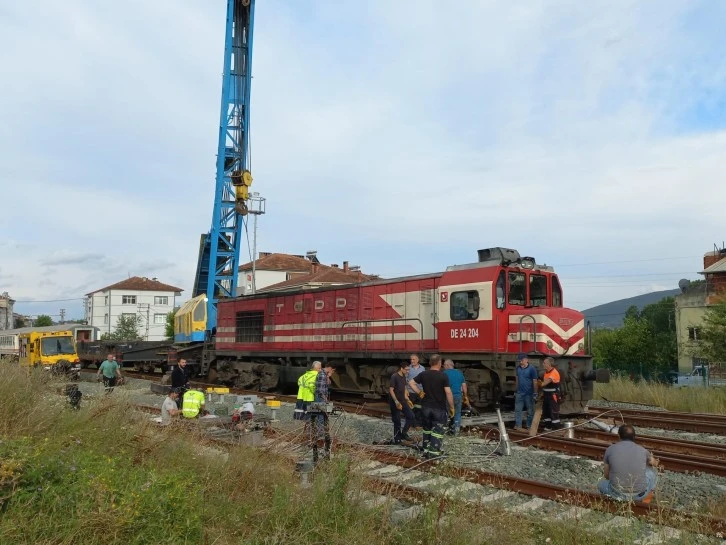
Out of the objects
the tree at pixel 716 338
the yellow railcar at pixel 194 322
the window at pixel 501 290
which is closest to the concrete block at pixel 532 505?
the window at pixel 501 290

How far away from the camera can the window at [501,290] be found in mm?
12688

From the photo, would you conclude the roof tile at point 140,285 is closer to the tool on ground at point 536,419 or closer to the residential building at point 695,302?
the residential building at point 695,302

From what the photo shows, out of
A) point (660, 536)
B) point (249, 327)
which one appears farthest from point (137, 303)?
point (660, 536)

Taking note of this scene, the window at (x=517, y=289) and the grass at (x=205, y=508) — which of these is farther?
the window at (x=517, y=289)

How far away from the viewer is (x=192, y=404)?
32.7ft

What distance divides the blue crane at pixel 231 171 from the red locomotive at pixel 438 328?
10979 mm

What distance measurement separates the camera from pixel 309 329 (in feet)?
57.6

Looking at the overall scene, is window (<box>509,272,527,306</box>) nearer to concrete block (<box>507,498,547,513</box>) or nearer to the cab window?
concrete block (<box>507,498,547,513</box>)

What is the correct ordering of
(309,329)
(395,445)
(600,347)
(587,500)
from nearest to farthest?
(587,500) → (395,445) → (309,329) → (600,347)

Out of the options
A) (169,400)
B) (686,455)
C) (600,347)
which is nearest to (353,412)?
(169,400)

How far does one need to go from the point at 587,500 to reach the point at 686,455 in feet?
11.4

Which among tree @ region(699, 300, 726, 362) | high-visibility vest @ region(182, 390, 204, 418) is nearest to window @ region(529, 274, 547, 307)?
high-visibility vest @ region(182, 390, 204, 418)

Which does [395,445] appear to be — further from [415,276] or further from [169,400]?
[415,276]

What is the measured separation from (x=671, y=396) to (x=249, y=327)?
1251 cm
